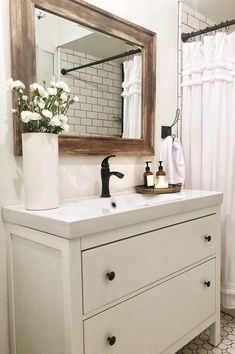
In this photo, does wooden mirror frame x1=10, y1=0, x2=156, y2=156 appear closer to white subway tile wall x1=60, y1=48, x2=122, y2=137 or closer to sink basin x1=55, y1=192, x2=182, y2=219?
→ white subway tile wall x1=60, y1=48, x2=122, y2=137

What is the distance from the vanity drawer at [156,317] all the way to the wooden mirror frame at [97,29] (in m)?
0.77

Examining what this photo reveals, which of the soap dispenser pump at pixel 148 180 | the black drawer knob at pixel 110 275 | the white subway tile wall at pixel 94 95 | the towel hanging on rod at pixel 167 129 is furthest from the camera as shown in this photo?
the towel hanging on rod at pixel 167 129

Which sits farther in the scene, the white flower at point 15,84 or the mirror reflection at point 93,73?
the mirror reflection at point 93,73

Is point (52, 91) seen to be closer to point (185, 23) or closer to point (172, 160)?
point (172, 160)

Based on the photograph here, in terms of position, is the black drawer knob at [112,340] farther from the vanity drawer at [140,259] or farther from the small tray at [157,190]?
the small tray at [157,190]

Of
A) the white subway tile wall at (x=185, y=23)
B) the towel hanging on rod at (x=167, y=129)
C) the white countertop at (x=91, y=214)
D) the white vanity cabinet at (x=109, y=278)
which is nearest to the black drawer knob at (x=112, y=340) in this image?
the white vanity cabinet at (x=109, y=278)

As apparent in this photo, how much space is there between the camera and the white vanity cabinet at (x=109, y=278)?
3.41ft

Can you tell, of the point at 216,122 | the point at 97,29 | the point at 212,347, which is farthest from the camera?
the point at 216,122

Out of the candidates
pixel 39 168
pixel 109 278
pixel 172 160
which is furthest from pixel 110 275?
pixel 172 160

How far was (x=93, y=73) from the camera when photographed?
1.64m

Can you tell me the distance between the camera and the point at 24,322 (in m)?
1.26

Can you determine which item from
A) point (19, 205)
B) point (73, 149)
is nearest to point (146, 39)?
point (73, 149)

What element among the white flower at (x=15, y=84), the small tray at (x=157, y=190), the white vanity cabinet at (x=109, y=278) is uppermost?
the white flower at (x=15, y=84)

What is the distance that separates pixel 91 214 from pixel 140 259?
316 millimetres
